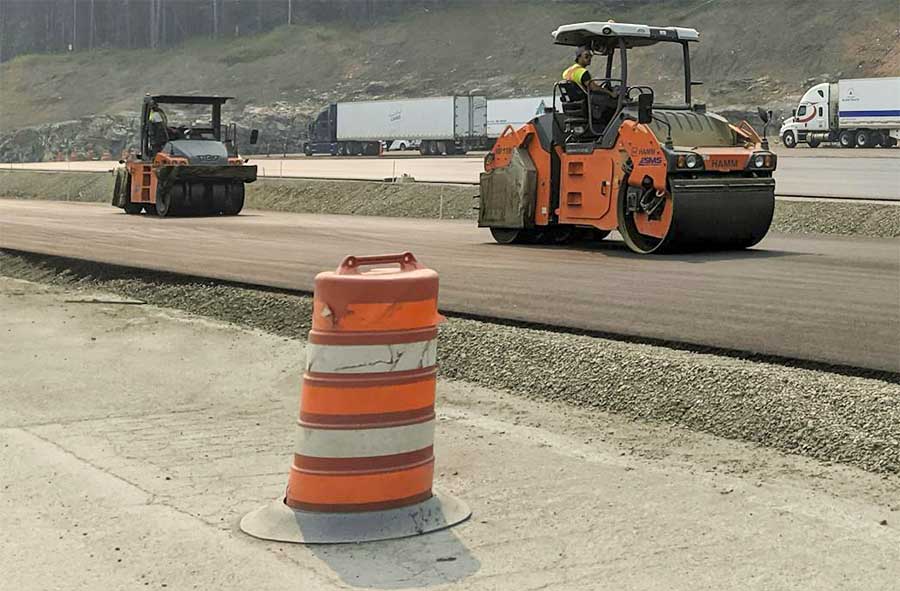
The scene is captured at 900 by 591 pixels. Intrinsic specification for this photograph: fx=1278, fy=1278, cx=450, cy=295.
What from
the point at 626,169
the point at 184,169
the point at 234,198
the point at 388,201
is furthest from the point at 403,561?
the point at 234,198

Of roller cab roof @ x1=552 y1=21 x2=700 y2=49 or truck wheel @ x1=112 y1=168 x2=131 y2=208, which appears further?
truck wheel @ x1=112 y1=168 x2=131 y2=208

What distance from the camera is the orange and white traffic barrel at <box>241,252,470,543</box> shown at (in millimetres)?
5629

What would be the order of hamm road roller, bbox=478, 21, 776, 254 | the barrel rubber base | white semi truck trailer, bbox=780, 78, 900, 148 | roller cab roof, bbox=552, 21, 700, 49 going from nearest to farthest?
the barrel rubber base → hamm road roller, bbox=478, 21, 776, 254 → roller cab roof, bbox=552, 21, 700, 49 → white semi truck trailer, bbox=780, 78, 900, 148

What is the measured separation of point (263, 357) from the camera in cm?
1070

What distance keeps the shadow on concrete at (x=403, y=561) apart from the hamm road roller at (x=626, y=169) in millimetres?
10054

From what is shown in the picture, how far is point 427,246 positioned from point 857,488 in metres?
12.0

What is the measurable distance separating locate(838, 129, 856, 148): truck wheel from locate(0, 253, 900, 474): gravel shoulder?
58.4m

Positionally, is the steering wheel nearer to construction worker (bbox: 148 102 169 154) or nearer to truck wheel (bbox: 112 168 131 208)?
construction worker (bbox: 148 102 169 154)

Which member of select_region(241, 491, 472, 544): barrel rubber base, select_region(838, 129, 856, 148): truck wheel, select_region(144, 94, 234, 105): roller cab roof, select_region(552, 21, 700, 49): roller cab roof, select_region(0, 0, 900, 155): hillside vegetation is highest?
select_region(0, 0, 900, 155): hillside vegetation

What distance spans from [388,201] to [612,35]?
13.7 metres

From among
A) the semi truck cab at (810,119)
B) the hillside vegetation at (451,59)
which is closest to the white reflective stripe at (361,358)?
the semi truck cab at (810,119)

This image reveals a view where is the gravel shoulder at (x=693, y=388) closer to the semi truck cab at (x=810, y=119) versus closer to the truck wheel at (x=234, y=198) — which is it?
the truck wheel at (x=234, y=198)

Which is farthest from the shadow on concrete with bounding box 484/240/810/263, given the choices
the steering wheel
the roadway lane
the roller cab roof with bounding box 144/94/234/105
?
the roller cab roof with bounding box 144/94/234/105

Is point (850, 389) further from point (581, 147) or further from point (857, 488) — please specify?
point (581, 147)
